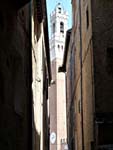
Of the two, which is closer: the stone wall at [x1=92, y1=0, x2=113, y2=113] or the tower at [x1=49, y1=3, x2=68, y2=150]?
the stone wall at [x1=92, y1=0, x2=113, y2=113]

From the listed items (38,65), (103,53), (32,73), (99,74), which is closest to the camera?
(32,73)

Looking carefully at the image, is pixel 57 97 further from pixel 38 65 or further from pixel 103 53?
pixel 103 53

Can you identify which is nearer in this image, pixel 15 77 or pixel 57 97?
pixel 15 77

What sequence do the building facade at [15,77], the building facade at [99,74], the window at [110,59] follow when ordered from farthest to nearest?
the window at [110,59], the building facade at [99,74], the building facade at [15,77]

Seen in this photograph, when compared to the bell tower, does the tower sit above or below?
below

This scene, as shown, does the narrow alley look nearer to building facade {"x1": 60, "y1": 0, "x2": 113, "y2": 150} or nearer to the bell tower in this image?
building facade {"x1": 60, "y1": 0, "x2": 113, "y2": 150}

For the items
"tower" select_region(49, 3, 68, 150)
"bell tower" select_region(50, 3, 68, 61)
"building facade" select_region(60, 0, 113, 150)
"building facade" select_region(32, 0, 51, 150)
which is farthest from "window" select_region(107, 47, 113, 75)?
Result: "bell tower" select_region(50, 3, 68, 61)

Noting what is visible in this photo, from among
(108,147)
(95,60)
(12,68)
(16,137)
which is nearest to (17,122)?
(16,137)

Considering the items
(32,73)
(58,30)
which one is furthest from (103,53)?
(58,30)

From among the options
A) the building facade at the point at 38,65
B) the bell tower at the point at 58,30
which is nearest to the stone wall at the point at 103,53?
the building facade at the point at 38,65

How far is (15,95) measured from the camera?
9.11 meters

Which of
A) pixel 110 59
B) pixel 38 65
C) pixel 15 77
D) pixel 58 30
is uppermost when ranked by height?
pixel 58 30

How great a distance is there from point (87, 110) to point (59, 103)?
55221 mm

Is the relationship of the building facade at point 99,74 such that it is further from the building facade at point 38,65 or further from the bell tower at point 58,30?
the bell tower at point 58,30
